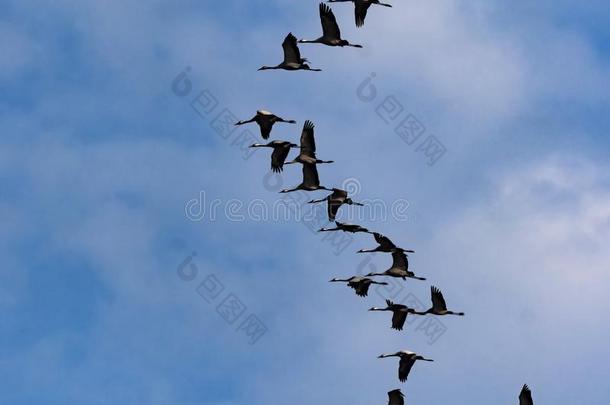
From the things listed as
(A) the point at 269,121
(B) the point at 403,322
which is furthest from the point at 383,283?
(A) the point at 269,121

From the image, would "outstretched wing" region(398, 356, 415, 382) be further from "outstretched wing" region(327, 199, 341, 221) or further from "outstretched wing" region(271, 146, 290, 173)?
"outstretched wing" region(271, 146, 290, 173)

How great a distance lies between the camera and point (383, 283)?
432ft

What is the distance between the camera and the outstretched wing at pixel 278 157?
128250 mm

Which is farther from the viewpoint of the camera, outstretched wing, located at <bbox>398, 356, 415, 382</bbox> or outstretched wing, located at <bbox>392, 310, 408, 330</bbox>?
outstretched wing, located at <bbox>392, 310, 408, 330</bbox>

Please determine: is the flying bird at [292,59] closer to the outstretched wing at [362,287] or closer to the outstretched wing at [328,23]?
the outstretched wing at [328,23]

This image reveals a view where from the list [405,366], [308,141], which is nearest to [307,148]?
[308,141]

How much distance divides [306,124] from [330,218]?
22.6ft

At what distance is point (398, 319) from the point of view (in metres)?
133

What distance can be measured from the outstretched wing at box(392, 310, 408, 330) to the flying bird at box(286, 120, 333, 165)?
10533 mm

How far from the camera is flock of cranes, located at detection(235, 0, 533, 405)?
125312mm

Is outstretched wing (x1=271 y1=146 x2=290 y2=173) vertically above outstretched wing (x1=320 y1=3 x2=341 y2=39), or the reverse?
outstretched wing (x1=320 y1=3 x2=341 y2=39)

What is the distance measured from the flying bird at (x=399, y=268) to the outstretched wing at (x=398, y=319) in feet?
6.35

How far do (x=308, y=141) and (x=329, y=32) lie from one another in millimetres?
5612

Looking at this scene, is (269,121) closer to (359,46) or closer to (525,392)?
(359,46)
